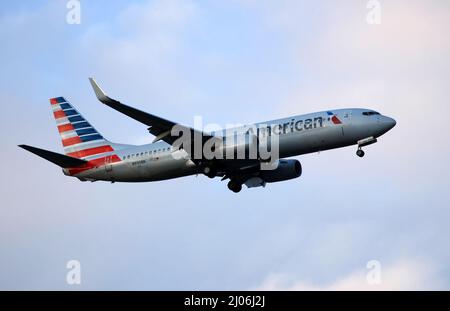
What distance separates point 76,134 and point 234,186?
40.4 ft

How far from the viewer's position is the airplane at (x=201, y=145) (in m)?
53.2

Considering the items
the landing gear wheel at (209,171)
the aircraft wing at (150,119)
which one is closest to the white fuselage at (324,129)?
the landing gear wheel at (209,171)

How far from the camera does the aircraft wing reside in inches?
1896

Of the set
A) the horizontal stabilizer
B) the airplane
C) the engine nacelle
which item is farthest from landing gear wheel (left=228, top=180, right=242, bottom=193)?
the horizontal stabilizer

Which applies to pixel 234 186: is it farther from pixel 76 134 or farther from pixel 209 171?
pixel 76 134

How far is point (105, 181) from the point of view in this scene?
2382 inches

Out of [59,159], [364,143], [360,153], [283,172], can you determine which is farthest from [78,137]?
[364,143]

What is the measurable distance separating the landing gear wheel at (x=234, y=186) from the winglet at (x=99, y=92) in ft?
52.5

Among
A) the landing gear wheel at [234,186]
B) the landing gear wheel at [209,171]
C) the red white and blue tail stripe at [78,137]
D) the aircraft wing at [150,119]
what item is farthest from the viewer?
the landing gear wheel at [234,186]

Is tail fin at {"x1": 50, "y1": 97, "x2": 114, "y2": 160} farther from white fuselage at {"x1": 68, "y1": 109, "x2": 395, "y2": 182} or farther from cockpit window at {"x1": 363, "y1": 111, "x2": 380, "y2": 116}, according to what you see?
cockpit window at {"x1": 363, "y1": 111, "x2": 380, "y2": 116}

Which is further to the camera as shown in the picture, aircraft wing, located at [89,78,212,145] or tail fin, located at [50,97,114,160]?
tail fin, located at [50,97,114,160]

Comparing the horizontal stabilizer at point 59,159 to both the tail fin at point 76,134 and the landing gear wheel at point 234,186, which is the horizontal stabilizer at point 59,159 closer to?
the tail fin at point 76,134

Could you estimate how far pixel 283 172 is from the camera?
6119cm
